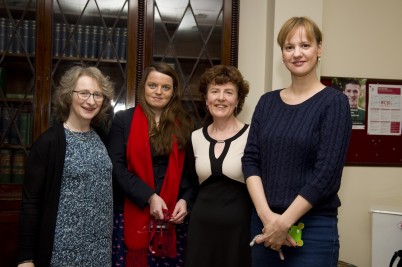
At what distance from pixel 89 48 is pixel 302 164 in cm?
156

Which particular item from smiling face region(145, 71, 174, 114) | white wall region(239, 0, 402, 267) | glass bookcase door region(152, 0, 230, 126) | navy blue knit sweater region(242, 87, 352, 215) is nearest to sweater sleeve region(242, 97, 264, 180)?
navy blue knit sweater region(242, 87, 352, 215)

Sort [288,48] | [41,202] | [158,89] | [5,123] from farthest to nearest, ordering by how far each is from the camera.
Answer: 1. [5,123]
2. [158,89]
3. [41,202]
4. [288,48]

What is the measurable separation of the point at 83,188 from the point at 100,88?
443mm

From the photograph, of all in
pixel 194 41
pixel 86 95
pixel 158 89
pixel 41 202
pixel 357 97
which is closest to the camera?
pixel 41 202

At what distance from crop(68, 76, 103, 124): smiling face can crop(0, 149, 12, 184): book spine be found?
2.70ft

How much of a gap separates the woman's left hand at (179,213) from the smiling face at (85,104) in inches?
22.6

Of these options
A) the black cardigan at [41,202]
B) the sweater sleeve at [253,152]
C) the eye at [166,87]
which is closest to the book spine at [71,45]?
the eye at [166,87]

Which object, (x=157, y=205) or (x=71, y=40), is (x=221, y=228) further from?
(x=71, y=40)

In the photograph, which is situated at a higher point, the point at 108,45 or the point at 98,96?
the point at 108,45

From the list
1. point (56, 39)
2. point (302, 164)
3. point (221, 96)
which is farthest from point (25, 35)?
point (302, 164)

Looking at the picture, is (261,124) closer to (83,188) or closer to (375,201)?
(83,188)

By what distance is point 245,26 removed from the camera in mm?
2492

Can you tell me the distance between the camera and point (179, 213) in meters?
1.73

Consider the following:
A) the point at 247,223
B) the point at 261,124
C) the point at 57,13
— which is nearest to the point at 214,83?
the point at 261,124
